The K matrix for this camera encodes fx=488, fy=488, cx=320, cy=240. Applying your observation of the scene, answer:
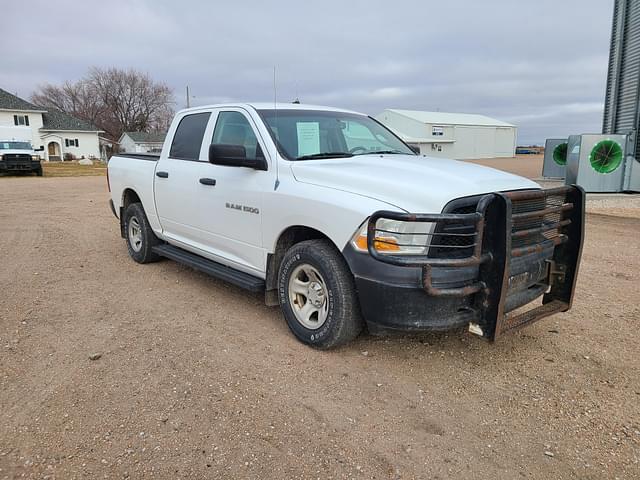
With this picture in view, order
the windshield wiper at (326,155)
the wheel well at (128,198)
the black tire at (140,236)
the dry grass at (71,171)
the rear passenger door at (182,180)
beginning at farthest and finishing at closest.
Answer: the dry grass at (71,171)
the wheel well at (128,198)
the black tire at (140,236)
the rear passenger door at (182,180)
the windshield wiper at (326,155)

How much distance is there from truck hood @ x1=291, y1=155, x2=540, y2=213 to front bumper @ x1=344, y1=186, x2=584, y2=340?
0.19 metres

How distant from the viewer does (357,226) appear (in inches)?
130

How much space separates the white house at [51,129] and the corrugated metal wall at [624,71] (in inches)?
1979

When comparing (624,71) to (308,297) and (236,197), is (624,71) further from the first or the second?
(308,297)

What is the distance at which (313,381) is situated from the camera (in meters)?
3.37

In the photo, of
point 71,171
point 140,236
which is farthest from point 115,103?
point 140,236

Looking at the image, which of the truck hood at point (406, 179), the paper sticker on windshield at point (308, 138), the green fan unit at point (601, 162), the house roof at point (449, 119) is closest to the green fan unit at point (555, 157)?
the green fan unit at point (601, 162)

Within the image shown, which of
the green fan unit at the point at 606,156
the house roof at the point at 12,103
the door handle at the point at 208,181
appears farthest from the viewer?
the house roof at the point at 12,103

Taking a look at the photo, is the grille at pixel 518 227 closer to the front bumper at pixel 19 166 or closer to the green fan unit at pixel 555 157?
the green fan unit at pixel 555 157

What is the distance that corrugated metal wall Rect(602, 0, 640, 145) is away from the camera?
14.6m

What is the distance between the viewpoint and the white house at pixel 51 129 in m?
49.2

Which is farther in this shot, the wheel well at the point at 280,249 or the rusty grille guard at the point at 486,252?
the wheel well at the point at 280,249

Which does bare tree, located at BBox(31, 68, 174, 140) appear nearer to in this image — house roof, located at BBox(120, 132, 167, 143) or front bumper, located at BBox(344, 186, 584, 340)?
house roof, located at BBox(120, 132, 167, 143)

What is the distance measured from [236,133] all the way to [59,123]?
192 ft
